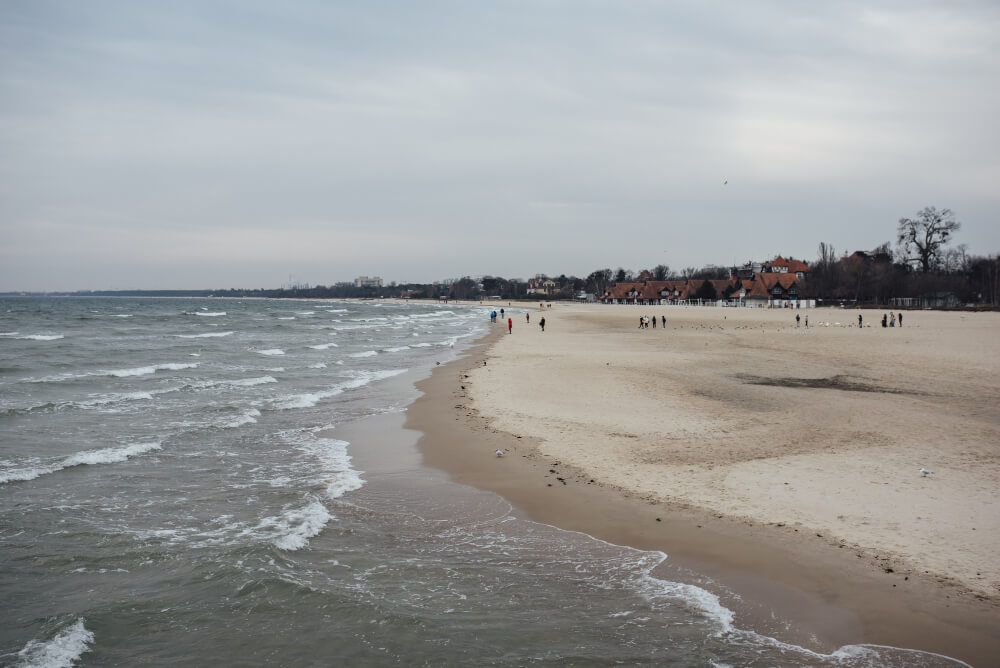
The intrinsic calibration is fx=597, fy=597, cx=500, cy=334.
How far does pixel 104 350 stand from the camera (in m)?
34.4

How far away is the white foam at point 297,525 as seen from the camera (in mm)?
7719

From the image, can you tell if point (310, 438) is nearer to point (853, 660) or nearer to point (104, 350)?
point (853, 660)

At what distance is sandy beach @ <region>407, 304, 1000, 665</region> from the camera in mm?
6070

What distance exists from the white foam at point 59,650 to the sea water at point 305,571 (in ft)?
0.06

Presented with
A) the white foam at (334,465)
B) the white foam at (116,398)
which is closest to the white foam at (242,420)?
the white foam at (334,465)

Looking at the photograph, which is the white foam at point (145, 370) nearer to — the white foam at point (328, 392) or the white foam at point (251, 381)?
the white foam at point (251, 381)

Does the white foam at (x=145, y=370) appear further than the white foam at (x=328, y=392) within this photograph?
Yes

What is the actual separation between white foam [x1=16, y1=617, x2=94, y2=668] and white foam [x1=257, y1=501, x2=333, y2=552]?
7.26 ft

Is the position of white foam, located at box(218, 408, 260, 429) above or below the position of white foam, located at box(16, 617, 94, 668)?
above

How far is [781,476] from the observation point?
32.1 feet

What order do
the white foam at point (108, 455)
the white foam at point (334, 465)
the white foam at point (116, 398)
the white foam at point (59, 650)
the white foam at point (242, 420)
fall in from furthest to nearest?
1. the white foam at point (116, 398)
2. the white foam at point (242, 420)
3. the white foam at point (108, 455)
4. the white foam at point (334, 465)
5. the white foam at point (59, 650)

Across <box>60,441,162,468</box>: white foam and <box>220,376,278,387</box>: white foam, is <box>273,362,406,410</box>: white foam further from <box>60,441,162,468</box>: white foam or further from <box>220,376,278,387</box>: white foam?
<box>60,441,162,468</box>: white foam

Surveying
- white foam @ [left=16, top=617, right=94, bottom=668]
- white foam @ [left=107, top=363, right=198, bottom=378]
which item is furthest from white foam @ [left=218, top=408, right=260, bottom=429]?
white foam @ [left=107, top=363, right=198, bottom=378]

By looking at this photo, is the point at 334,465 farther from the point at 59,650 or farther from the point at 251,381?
the point at 251,381
